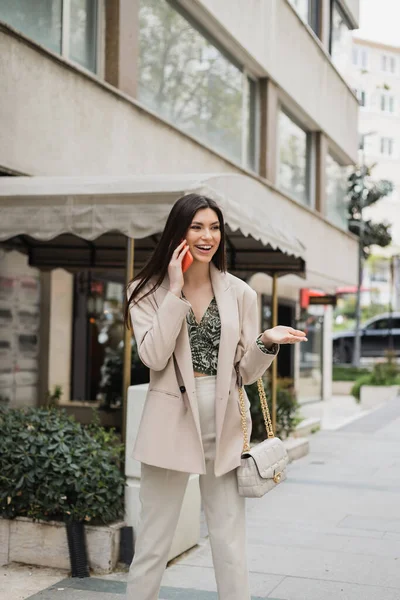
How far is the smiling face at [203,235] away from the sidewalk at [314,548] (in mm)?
2276

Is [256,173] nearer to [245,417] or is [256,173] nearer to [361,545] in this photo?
[361,545]

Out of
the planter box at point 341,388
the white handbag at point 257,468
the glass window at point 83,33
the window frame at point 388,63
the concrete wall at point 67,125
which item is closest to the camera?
the white handbag at point 257,468

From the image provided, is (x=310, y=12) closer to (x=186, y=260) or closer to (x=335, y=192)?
(x=335, y=192)

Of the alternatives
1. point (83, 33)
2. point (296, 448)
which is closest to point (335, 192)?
point (296, 448)

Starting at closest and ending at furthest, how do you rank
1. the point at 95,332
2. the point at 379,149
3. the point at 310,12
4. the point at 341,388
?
the point at 95,332
the point at 310,12
the point at 341,388
the point at 379,149

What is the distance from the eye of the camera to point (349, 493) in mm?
8383

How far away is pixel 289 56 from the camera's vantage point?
16.8 meters

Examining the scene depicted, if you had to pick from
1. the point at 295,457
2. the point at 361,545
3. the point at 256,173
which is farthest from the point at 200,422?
the point at 256,173

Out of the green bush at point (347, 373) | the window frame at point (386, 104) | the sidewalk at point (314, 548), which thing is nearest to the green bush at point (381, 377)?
the green bush at point (347, 373)

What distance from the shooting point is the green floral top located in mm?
3584

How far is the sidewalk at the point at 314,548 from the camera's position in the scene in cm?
510

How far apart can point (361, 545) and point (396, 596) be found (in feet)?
3.89

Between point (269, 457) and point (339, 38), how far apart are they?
1939 cm

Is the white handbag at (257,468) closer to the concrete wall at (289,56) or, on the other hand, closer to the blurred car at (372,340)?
the concrete wall at (289,56)
